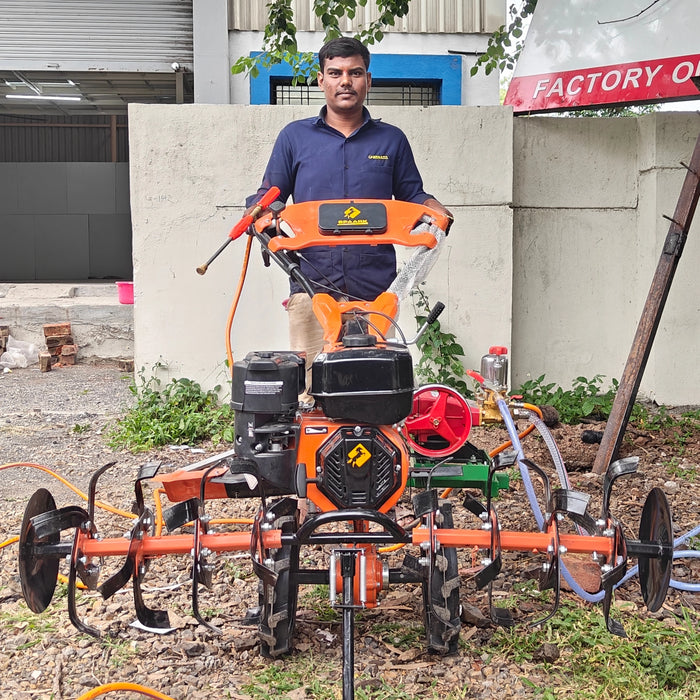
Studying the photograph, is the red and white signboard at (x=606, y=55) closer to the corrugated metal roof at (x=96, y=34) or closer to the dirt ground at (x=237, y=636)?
the dirt ground at (x=237, y=636)

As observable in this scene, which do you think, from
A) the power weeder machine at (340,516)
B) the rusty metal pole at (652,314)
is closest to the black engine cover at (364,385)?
the power weeder machine at (340,516)

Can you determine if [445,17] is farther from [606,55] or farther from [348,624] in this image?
[348,624]

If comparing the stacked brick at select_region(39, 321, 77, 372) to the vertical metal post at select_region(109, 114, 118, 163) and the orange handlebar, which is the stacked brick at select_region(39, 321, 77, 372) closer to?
the orange handlebar

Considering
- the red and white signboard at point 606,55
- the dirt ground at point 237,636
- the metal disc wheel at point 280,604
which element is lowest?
the dirt ground at point 237,636

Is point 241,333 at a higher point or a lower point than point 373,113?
lower

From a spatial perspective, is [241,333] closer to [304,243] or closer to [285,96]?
[304,243]

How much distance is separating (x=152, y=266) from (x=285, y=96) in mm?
4847

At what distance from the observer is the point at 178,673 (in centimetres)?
237

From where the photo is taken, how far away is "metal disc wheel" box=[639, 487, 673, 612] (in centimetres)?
198

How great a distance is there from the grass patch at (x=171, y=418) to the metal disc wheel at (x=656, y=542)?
3281mm

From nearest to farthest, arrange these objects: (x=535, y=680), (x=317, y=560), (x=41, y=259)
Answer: (x=535, y=680) < (x=317, y=560) < (x=41, y=259)

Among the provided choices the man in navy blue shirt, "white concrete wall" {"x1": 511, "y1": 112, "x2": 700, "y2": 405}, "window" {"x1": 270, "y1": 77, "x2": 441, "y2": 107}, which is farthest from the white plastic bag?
the man in navy blue shirt

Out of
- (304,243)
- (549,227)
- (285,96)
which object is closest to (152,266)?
(549,227)

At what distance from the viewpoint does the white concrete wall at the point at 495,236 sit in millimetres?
5543
